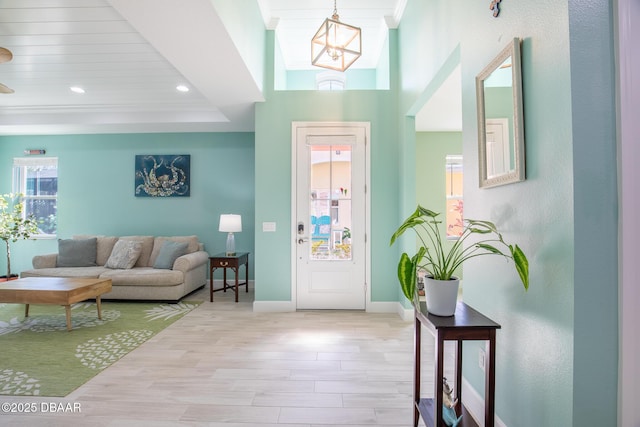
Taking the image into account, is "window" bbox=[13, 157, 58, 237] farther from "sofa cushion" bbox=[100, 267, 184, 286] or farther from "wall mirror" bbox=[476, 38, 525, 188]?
"wall mirror" bbox=[476, 38, 525, 188]

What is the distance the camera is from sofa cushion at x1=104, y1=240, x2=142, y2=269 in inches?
187

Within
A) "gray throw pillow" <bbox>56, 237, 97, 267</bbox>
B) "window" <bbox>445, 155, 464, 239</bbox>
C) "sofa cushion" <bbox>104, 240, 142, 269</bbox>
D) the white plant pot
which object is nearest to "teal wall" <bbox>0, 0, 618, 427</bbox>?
the white plant pot

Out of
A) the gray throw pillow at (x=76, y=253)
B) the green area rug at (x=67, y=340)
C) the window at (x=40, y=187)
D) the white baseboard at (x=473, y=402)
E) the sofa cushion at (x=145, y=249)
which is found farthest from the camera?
the window at (x=40, y=187)

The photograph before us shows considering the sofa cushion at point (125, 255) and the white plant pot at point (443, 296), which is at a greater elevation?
the white plant pot at point (443, 296)

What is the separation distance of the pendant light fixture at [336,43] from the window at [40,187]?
19.0ft

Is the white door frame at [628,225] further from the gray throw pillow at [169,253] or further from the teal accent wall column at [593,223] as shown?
the gray throw pillow at [169,253]

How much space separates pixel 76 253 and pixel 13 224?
1.87 m

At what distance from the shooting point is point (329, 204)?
4.02 m

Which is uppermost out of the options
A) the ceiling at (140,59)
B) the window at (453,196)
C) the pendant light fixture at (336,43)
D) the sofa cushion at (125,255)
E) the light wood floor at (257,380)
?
the ceiling at (140,59)

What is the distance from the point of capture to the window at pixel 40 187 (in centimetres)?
582

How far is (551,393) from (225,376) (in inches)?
81.1

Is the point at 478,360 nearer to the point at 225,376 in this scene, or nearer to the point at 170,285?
the point at 225,376

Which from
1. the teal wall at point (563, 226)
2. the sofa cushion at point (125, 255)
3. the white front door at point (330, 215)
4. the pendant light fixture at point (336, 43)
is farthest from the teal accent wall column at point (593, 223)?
the sofa cushion at point (125, 255)

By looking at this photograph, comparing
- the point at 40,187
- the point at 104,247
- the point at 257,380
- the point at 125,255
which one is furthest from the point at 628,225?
the point at 40,187
